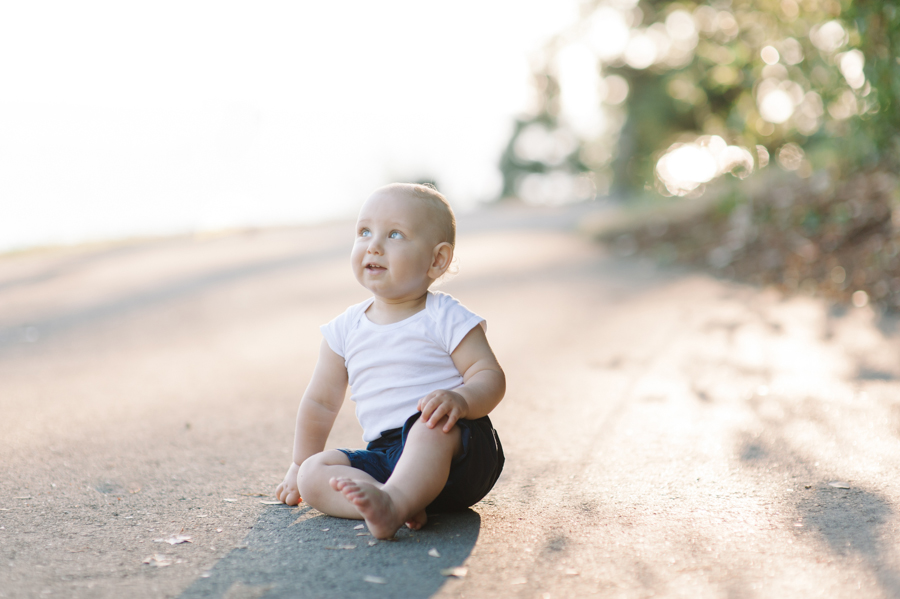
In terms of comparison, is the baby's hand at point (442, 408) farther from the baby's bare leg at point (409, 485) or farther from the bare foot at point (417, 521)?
the bare foot at point (417, 521)

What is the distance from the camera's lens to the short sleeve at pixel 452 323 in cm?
210

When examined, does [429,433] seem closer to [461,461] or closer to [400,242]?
[461,461]

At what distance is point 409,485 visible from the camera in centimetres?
190

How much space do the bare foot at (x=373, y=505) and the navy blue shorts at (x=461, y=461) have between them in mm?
205

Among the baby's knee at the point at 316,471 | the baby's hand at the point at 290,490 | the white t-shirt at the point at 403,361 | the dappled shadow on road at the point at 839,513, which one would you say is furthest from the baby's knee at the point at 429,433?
the dappled shadow on road at the point at 839,513

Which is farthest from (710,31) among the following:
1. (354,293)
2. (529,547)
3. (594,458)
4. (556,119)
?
(556,119)

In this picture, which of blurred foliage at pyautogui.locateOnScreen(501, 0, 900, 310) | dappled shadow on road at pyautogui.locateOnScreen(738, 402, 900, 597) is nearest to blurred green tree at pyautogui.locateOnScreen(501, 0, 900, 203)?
blurred foliage at pyautogui.locateOnScreen(501, 0, 900, 310)

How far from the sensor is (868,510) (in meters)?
2.05

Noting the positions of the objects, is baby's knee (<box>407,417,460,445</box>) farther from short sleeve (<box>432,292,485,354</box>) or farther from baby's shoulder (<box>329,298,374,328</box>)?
baby's shoulder (<box>329,298,374,328</box>)

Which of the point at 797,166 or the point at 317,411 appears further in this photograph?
the point at 797,166

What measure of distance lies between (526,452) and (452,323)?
3.02 ft

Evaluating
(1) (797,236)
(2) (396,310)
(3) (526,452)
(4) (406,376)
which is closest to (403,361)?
(4) (406,376)

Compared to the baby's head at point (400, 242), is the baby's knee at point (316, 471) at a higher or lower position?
lower

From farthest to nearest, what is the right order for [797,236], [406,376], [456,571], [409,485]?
[797,236]
[406,376]
[409,485]
[456,571]
